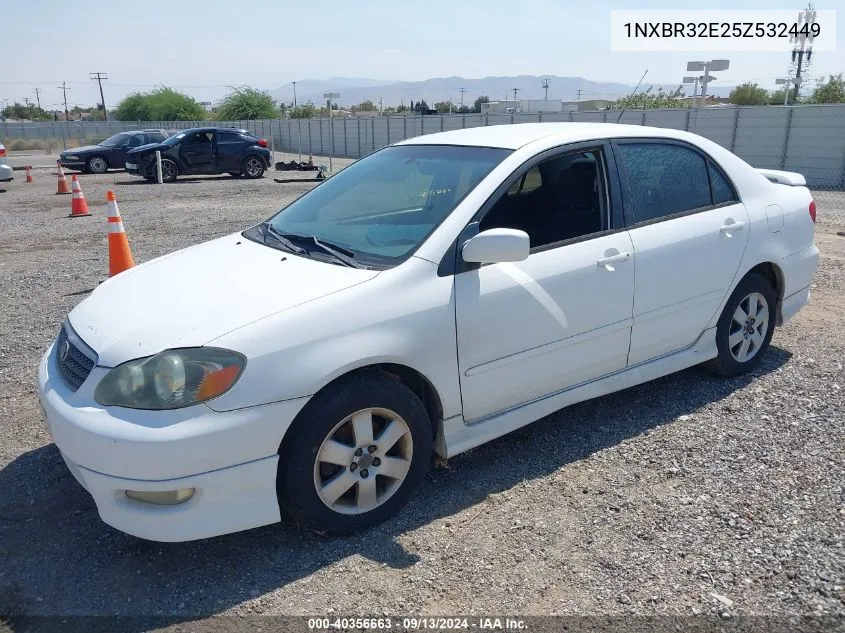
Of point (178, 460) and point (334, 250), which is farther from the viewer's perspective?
point (334, 250)

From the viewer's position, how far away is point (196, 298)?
3.04 m

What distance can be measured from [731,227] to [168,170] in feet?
62.8

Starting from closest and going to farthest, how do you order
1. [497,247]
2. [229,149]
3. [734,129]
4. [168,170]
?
1. [497,247]
2. [734,129]
3. [168,170]
4. [229,149]

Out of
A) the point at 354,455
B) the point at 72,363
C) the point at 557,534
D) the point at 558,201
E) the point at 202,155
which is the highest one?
the point at 558,201

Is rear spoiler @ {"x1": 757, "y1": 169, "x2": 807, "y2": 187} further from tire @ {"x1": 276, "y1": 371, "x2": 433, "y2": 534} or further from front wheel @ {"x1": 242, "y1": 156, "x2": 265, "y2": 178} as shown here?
front wheel @ {"x1": 242, "y1": 156, "x2": 265, "y2": 178}

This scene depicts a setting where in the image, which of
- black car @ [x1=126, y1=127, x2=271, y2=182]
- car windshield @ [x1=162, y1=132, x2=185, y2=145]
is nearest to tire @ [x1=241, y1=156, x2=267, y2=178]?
black car @ [x1=126, y1=127, x2=271, y2=182]

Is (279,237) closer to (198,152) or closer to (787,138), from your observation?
(198,152)

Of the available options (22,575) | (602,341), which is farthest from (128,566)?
(602,341)

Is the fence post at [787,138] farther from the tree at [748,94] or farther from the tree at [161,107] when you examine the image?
the tree at [161,107]

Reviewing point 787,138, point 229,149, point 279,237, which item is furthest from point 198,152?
point 279,237

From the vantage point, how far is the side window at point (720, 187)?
4383 millimetres

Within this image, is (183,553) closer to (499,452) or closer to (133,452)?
(133,452)

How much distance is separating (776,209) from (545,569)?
10.3 feet

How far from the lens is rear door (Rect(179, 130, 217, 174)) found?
20.5 meters
